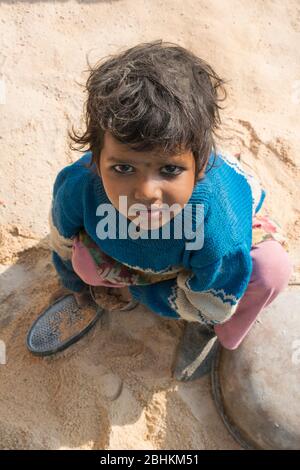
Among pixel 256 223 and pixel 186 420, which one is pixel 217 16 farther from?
pixel 186 420

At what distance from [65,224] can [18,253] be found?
0.61 metres

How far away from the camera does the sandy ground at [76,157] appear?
188 centimetres

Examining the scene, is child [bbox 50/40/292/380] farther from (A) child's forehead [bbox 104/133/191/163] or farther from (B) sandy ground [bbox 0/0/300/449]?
(B) sandy ground [bbox 0/0/300/449]

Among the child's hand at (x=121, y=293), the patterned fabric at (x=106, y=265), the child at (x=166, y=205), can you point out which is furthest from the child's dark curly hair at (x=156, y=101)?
the child's hand at (x=121, y=293)

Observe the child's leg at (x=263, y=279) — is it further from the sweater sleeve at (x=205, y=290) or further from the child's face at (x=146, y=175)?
the child's face at (x=146, y=175)

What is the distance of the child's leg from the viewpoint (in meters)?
1.64

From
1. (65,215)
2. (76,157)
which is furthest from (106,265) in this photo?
(76,157)

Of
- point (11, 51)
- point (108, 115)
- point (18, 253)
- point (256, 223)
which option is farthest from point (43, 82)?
point (108, 115)

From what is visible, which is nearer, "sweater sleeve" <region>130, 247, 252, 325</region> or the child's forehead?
the child's forehead

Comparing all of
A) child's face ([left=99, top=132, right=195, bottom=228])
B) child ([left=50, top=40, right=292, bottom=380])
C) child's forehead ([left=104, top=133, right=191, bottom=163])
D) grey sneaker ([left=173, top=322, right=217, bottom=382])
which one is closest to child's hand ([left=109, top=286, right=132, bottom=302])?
child ([left=50, top=40, right=292, bottom=380])

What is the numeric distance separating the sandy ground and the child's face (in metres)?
0.88

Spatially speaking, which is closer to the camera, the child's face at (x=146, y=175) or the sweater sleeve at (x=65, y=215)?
the child's face at (x=146, y=175)

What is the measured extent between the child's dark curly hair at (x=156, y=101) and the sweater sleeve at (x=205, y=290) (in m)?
0.34

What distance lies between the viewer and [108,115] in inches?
46.6
